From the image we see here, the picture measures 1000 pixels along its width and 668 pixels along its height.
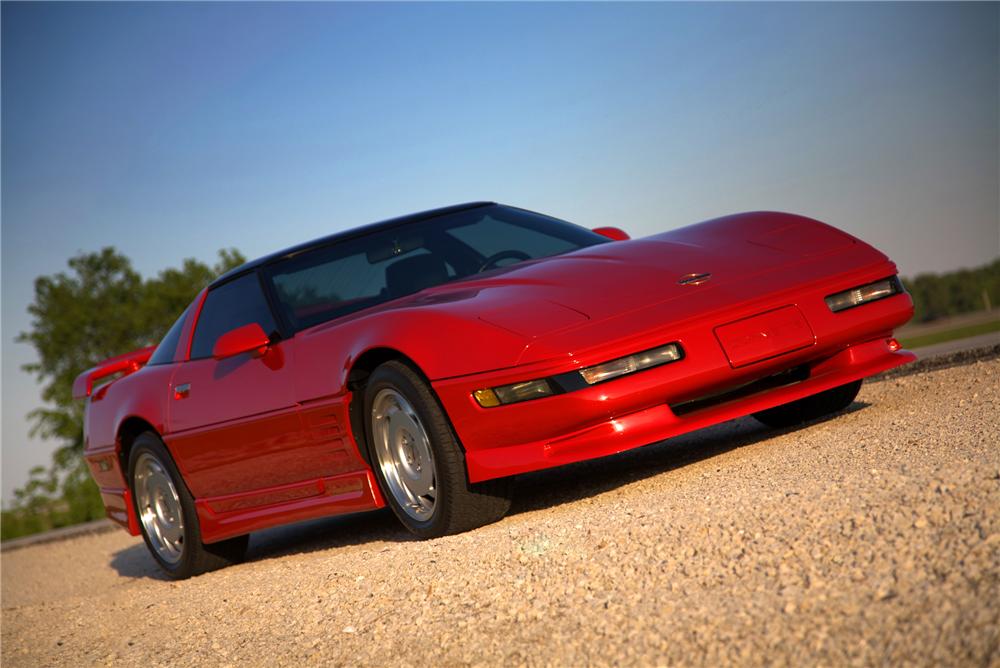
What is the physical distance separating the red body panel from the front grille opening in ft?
0.07

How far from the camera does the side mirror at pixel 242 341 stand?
525 centimetres

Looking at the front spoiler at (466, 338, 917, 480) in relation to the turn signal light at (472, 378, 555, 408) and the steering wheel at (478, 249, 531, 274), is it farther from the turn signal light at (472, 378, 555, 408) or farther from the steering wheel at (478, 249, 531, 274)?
the steering wheel at (478, 249, 531, 274)

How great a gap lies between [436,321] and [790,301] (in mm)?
1381

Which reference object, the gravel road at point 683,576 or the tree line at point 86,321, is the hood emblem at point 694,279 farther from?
the tree line at point 86,321

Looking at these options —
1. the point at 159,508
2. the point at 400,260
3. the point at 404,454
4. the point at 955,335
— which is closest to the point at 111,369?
the point at 159,508

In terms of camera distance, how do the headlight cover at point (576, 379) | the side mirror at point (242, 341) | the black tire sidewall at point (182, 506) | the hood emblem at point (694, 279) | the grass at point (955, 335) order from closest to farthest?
the headlight cover at point (576, 379) → the hood emblem at point (694, 279) → the side mirror at point (242, 341) → the black tire sidewall at point (182, 506) → the grass at point (955, 335)

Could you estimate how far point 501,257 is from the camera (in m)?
5.58

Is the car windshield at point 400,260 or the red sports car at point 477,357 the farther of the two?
the car windshield at point 400,260

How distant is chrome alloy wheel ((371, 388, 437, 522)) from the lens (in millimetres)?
4551

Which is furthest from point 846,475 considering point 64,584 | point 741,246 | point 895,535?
point 64,584

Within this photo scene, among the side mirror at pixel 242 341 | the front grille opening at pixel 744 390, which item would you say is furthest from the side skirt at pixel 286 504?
the front grille opening at pixel 744 390

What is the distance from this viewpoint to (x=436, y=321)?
4.38m

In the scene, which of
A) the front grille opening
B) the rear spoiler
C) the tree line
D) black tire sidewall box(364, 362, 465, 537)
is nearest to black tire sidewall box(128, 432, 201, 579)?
the rear spoiler

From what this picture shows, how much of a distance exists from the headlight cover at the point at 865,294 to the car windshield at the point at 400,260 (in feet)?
5.23
